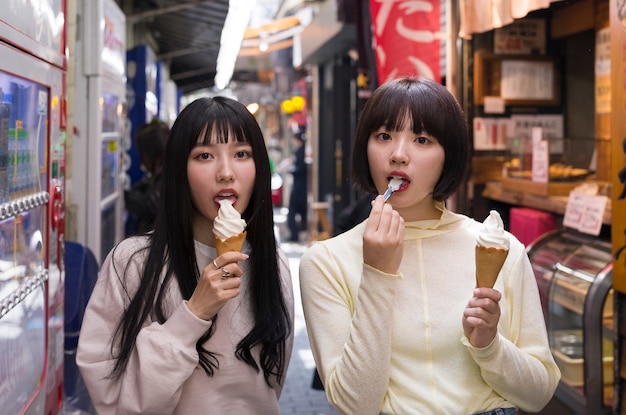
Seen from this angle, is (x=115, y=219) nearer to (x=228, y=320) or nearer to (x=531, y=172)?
(x=531, y=172)

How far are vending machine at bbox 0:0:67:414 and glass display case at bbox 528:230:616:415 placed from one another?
3.02 meters

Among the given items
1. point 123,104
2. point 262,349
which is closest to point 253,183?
point 262,349

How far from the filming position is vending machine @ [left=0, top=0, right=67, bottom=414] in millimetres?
3023

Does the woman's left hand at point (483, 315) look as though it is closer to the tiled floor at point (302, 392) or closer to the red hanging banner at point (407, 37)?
the red hanging banner at point (407, 37)

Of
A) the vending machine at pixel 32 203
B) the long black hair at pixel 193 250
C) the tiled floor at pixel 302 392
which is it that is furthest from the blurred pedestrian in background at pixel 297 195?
the long black hair at pixel 193 250

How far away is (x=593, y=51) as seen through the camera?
272 inches

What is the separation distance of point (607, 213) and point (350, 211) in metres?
1.70

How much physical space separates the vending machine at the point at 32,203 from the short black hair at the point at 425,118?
56.1 inches

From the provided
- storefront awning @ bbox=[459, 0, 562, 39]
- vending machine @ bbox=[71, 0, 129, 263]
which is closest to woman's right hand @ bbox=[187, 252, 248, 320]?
storefront awning @ bbox=[459, 0, 562, 39]

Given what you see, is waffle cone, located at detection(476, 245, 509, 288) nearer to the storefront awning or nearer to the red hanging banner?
the storefront awning

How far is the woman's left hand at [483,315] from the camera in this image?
2.08 metres

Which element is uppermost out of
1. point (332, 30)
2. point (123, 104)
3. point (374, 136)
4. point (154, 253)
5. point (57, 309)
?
point (332, 30)

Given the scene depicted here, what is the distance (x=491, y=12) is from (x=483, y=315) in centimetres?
359

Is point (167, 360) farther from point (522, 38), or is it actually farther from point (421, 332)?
point (522, 38)
